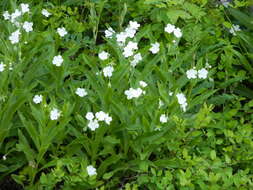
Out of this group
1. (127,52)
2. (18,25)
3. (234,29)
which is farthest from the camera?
(234,29)

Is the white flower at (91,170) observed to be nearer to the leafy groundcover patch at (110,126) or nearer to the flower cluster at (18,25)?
the leafy groundcover patch at (110,126)

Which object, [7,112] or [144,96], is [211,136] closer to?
[144,96]

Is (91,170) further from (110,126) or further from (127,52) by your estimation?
(127,52)

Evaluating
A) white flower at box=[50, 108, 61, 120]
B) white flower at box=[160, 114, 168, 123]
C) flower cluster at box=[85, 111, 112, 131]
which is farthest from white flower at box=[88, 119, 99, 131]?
white flower at box=[160, 114, 168, 123]

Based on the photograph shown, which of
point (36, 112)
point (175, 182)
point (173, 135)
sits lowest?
point (175, 182)

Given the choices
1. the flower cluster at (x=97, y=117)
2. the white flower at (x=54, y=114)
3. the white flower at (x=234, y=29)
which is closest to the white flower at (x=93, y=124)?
the flower cluster at (x=97, y=117)

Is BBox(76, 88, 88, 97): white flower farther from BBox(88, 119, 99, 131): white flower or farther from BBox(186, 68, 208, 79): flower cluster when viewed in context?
BBox(186, 68, 208, 79): flower cluster

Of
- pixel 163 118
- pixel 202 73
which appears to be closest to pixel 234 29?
pixel 202 73

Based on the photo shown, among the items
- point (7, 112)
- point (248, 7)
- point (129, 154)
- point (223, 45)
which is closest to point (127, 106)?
point (129, 154)
